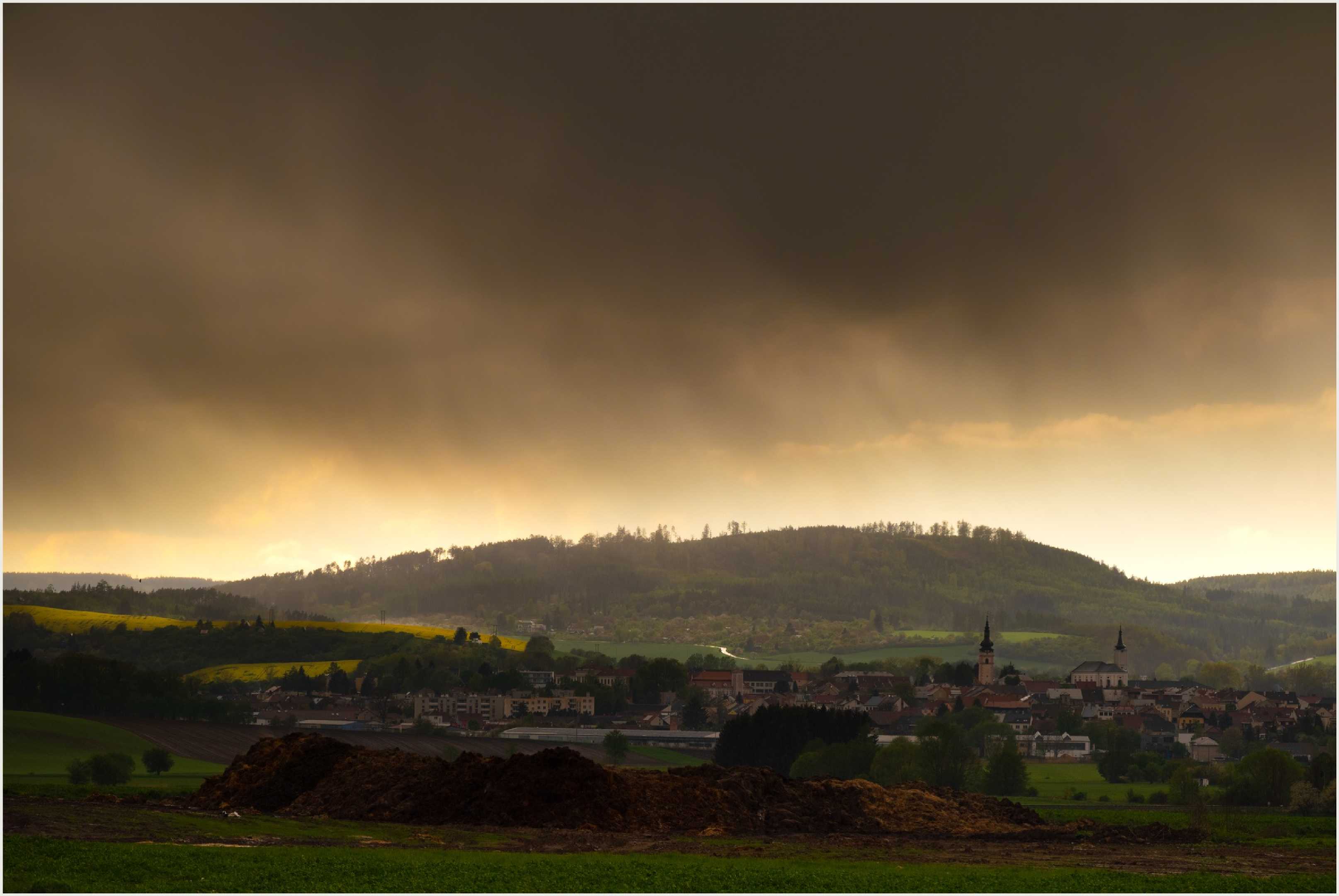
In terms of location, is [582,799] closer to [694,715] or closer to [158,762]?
[158,762]

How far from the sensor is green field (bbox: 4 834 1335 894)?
89.5ft

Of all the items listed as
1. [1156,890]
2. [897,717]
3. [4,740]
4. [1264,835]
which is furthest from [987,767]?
[4,740]

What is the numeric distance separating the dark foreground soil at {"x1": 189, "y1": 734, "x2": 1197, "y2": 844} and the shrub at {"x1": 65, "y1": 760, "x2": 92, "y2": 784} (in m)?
39.0

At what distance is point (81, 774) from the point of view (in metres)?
79.7

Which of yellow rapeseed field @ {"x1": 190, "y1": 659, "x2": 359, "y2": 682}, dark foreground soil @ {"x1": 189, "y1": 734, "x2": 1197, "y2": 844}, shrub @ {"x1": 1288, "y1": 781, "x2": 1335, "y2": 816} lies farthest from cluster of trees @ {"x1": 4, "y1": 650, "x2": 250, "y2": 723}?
shrub @ {"x1": 1288, "y1": 781, "x2": 1335, "y2": 816}

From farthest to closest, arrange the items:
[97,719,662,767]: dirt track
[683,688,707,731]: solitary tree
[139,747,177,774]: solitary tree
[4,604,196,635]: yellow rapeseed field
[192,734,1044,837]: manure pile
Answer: [4,604,196,635]: yellow rapeseed field
[683,688,707,731]: solitary tree
[97,719,662,767]: dirt track
[139,747,177,774]: solitary tree
[192,734,1044,837]: manure pile

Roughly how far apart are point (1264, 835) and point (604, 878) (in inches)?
1103

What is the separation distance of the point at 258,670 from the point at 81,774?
94.7m

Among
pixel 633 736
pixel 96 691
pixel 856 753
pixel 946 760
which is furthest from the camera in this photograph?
pixel 633 736

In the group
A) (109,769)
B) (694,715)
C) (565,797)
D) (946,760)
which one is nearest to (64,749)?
(109,769)

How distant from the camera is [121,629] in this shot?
625 ft

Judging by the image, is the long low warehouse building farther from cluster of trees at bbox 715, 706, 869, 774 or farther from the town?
cluster of trees at bbox 715, 706, 869, 774

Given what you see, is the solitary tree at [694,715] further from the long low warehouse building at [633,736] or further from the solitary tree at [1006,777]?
the solitary tree at [1006,777]

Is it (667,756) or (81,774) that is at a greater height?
(81,774)
